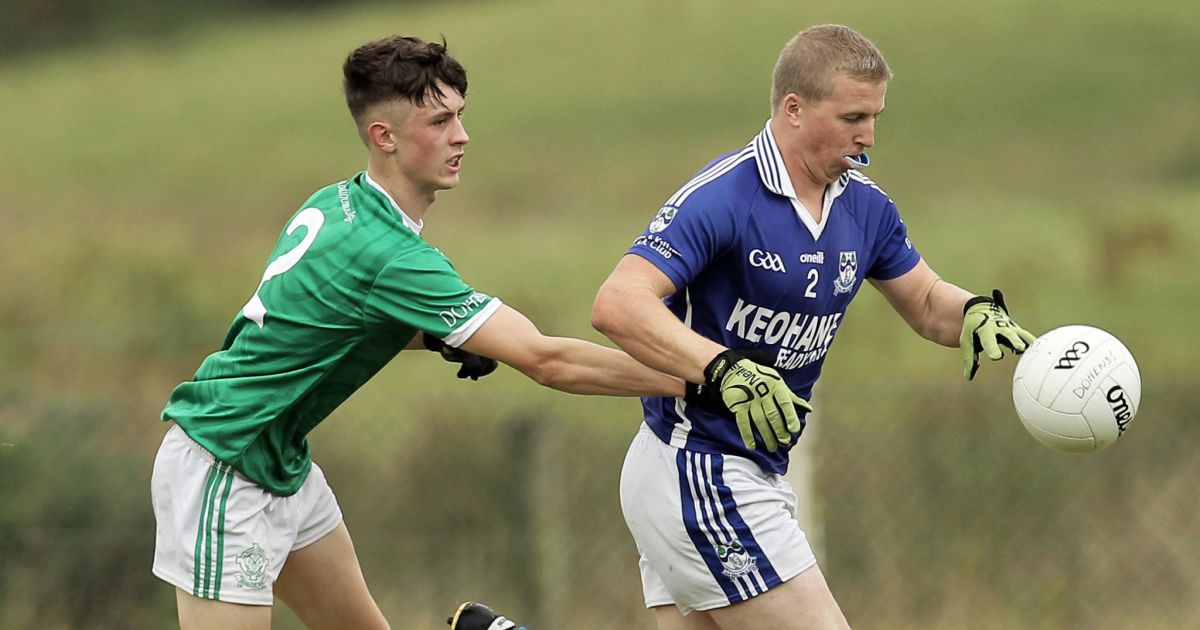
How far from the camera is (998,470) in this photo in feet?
29.5

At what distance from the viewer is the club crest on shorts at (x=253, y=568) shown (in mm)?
4738

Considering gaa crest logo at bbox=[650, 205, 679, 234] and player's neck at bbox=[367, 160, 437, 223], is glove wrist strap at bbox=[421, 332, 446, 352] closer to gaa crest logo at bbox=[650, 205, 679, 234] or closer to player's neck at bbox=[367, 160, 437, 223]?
player's neck at bbox=[367, 160, 437, 223]

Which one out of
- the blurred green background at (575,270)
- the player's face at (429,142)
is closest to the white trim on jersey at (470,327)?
the player's face at (429,142)

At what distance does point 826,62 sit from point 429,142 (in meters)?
1.16

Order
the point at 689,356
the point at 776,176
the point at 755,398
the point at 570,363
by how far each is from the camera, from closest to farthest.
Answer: the point at 755,398, the point at 689,356, the point at 570,363, the point at 776,176

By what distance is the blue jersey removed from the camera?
465cm

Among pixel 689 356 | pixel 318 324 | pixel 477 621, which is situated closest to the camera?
pixel 689 356

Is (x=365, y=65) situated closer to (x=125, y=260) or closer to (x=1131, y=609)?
(x=1131, y=609)

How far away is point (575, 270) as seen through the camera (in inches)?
643

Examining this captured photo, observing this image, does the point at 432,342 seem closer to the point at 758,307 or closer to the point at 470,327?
the point at 470,327

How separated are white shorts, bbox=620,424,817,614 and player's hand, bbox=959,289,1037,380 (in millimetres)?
691

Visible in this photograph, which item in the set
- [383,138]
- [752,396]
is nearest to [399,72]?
[383,138]

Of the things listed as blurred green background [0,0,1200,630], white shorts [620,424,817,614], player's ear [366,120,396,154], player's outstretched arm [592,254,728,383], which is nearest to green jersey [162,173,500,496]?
player's ear [366,120,396,154]

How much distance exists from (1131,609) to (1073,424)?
14.0 feet
